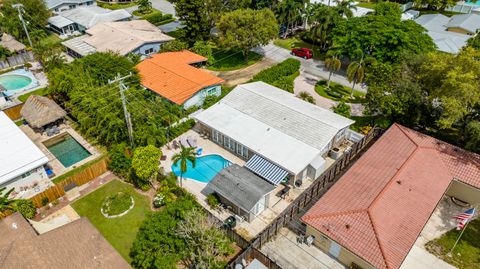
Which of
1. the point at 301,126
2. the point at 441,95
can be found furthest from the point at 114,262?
the point at 441,95

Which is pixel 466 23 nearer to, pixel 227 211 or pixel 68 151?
pixel 227 211

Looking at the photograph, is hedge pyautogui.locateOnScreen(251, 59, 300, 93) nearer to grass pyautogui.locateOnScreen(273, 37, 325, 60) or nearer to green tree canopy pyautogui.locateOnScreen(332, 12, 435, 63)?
green tree canopy pyautogui.locateOnScreen(332, 12, 435, 63)

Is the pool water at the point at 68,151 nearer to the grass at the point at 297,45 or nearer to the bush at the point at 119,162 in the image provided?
the bush at the point at 119,162

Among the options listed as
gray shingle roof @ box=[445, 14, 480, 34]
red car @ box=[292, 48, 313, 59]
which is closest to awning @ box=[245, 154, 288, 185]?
red car @ box=[292, 48, 313, 59]

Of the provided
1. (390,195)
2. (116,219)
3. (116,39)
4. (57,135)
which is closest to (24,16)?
(116,39)

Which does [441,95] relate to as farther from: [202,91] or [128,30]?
[128,30]
